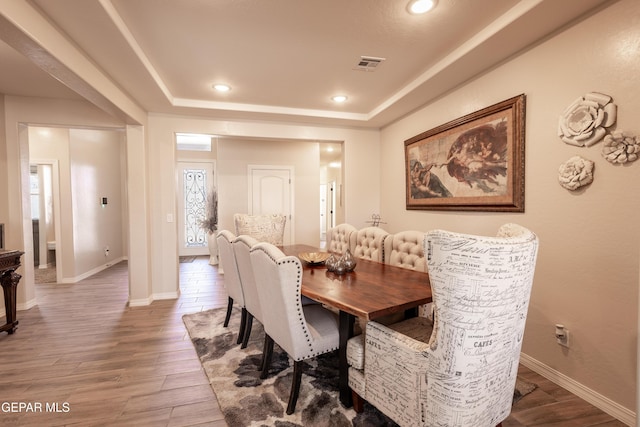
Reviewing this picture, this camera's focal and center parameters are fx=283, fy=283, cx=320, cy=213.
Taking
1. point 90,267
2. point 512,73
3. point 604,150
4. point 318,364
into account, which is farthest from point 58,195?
point 604,150

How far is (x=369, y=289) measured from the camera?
1802 millimetres

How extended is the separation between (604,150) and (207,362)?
10.2 feet

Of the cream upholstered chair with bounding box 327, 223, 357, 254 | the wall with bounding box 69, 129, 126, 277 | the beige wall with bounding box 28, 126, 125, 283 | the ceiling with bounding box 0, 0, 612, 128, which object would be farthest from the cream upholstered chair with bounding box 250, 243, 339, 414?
the wall with bounding box 69, 129, 126, 277

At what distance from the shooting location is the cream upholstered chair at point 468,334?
106 cm

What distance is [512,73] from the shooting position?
2305mm

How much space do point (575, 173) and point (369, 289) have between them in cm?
153

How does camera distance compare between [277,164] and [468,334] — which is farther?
[277,164]

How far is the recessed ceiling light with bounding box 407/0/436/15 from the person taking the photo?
1.83 meters

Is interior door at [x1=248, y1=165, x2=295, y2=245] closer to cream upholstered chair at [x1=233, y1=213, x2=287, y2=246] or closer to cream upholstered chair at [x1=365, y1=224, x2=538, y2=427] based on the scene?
cream upholstered chair at [x1=233, y1=213, x2=287, y2=246]

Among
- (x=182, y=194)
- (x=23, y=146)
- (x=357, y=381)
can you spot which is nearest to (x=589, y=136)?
(x=357, y=381)

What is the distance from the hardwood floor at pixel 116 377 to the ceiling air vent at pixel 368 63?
283cm

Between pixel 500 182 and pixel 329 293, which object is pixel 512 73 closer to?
pixel 500 182

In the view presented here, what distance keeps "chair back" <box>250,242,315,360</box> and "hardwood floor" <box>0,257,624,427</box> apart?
2.02ft

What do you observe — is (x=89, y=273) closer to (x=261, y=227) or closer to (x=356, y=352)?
(x=261, y=227)
